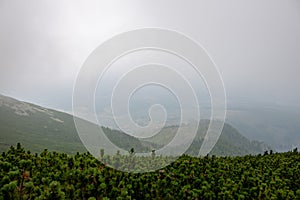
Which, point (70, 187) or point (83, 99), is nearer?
point (70, 187)

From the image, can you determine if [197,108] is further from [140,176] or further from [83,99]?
[83,99]

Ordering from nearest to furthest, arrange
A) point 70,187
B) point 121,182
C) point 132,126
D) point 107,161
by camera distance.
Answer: point 70,187 → point 121,182 → point 132,126 → point 107,161

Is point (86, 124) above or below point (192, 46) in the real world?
below

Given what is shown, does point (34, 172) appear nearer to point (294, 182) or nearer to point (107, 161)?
point (107, 161)

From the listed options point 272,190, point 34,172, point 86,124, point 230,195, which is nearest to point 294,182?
point 272,190

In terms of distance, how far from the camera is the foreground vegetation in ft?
21.2

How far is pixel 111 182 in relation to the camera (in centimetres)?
746

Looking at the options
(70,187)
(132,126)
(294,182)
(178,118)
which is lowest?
(70,187)

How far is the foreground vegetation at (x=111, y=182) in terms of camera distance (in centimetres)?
648

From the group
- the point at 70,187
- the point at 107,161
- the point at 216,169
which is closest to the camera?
the point at 70,187

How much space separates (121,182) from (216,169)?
441 centimetres

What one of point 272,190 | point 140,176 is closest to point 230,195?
point 272,190

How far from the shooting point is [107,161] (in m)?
9.57

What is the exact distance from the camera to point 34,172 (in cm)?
785
